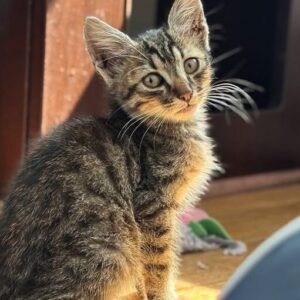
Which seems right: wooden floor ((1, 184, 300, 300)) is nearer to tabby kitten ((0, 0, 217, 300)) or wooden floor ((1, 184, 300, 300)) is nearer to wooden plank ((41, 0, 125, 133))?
tabby kitten ((0, 0, 217, 300))

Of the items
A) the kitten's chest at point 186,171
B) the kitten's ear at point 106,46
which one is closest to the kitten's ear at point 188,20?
the kitten's ear at point 106,46

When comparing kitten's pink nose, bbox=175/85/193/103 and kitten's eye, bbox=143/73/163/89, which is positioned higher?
kitten's eye, bbox=143/73/163/89

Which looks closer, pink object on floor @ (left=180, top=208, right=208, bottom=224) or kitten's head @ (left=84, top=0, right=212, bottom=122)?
kitten's head @ (left=84, top=0, right=212, bottom=122)

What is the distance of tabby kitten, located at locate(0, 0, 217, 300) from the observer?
4.09 ft

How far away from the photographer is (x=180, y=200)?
4.75 ft

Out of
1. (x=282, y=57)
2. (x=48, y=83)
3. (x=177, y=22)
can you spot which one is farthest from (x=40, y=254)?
(x=282, y=57)

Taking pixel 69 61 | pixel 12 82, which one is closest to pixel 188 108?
pixel 69 61

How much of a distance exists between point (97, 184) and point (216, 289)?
46cm

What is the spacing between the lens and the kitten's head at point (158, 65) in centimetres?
144

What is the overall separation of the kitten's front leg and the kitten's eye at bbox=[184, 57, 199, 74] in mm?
300

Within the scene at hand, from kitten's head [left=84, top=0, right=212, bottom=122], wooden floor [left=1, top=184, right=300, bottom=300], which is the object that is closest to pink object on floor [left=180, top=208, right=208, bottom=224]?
wooden floor [left=1, top=184, right=300, bottom=300]

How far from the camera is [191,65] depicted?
4.87ft

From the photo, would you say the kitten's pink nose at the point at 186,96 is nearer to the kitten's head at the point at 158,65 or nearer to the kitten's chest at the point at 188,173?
the kitten's head at the point at 158,65

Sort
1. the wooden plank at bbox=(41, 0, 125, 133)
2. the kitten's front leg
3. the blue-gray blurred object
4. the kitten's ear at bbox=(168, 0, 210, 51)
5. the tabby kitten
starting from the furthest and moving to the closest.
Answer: the wooden plank at bbox=(41, 0, 125, 133) → the kitten's ear at bbox=(168, 0, 210, 51) → the kitten's front leg → the tabby kitten → the blue-gray blurred object
